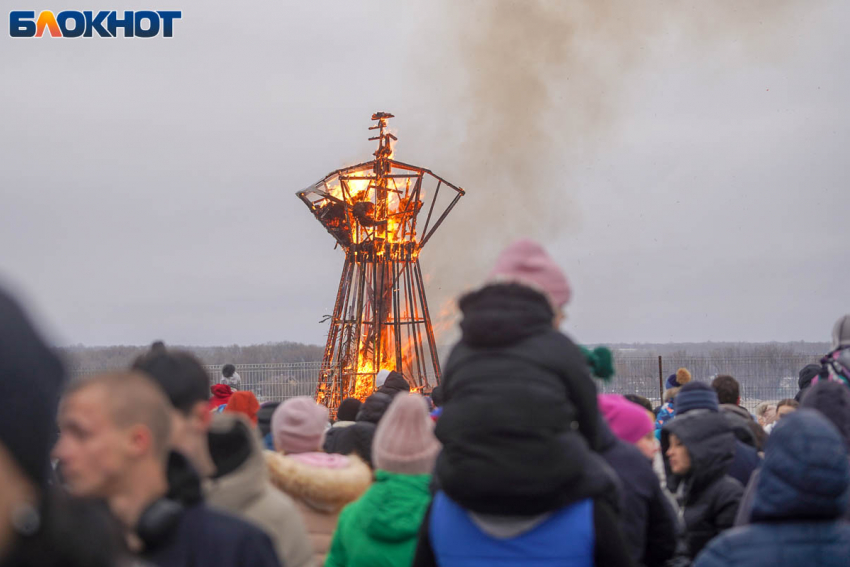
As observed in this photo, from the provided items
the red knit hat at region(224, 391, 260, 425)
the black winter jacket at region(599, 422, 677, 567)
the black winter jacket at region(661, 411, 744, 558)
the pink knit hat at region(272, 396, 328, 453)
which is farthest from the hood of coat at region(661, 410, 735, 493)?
the red knit hat at region(224, 391, 260, 425)

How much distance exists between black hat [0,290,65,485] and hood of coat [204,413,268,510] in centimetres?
166

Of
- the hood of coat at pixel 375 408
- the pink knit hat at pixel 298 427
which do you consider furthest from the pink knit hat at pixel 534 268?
the hood of coat at pixel 375 408

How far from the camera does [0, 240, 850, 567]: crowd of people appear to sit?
186 cm

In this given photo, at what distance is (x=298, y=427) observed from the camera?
5.18 m

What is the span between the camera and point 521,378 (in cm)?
301

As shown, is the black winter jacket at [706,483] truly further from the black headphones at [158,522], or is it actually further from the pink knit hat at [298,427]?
the black headphones at [158,522]

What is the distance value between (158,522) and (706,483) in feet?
11.1

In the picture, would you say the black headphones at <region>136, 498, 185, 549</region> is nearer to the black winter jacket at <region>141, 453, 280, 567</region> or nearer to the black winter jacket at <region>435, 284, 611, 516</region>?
the black winter jacket at <region>141, 453, 280, 567</region>

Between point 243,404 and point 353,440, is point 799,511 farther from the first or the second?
point 353,440

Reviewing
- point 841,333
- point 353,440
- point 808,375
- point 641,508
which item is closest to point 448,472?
point 641,508

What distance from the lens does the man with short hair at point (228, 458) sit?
3484 mm

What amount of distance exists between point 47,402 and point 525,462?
1.53m

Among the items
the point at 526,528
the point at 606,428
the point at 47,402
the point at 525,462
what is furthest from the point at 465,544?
the point at 47,402

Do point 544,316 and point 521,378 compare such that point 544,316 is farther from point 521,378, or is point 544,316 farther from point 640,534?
point 640,534
